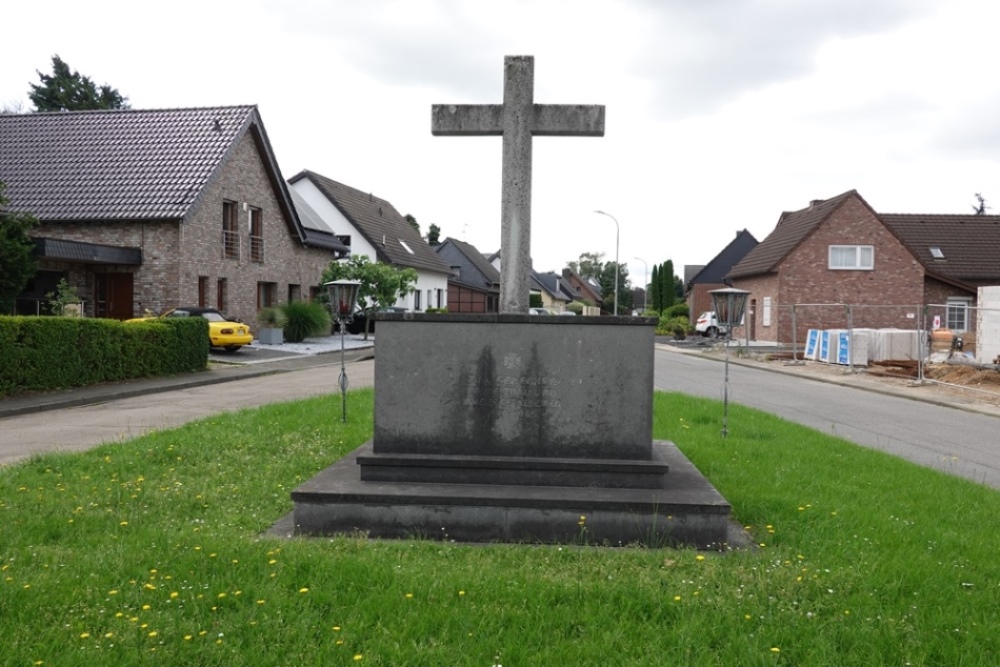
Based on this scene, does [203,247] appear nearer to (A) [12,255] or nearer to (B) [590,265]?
(A) [12,255]

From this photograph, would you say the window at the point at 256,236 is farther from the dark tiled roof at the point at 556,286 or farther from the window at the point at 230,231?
the dark tiled roof at the point at 556,286

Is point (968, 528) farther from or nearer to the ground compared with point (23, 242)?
nearer to the ground

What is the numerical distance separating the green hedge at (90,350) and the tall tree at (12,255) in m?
3.78

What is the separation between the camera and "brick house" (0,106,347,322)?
26844 millimetres

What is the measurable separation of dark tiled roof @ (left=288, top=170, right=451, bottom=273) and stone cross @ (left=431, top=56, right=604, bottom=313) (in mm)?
39746

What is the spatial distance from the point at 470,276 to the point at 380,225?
21523 millimetres

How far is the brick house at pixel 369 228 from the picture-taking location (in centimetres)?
4612

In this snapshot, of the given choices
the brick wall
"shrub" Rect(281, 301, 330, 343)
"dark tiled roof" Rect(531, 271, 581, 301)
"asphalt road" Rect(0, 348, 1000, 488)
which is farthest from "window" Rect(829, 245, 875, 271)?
"dark tiled roof" Rect(531, 271, 581, 301)

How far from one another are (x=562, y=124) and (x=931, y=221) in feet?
152

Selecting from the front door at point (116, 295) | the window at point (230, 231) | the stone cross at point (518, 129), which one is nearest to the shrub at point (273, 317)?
the window at point (230, 231)

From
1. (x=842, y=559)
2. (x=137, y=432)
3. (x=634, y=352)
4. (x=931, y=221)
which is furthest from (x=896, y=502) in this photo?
(x=931, y=221)

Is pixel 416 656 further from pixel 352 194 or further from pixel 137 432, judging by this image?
pixel 352 194

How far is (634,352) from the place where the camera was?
5.91 m

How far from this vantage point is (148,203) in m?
27.0
